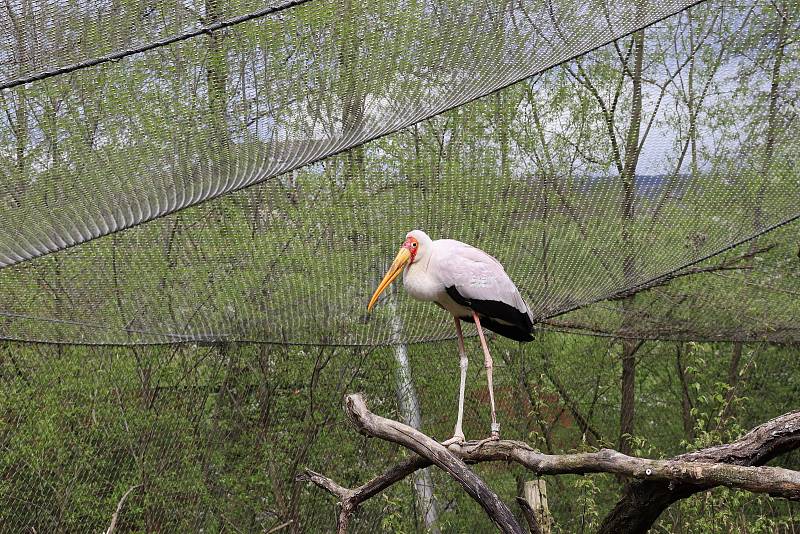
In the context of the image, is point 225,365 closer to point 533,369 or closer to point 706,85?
point 533,369

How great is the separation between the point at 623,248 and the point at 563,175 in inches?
17.5

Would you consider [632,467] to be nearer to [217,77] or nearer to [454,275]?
[454,275]

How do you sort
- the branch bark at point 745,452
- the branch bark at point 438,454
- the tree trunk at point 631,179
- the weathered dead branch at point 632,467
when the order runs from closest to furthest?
the weathered dead branch at point 632,467 < the branch bark at point 745,452 < the branch bark at point 438,454 < the tree trunk at point 631,179

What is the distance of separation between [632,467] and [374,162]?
173 centimetres

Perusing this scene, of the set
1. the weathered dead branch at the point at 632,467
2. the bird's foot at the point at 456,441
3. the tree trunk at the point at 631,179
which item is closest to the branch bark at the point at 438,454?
the weathered dead branch at the point at 632,467

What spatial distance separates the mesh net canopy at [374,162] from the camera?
2387mm

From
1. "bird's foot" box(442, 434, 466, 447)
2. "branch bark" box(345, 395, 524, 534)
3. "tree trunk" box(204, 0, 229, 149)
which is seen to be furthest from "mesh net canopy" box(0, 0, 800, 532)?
"bird's foot" box(442, 434, 466, 447)

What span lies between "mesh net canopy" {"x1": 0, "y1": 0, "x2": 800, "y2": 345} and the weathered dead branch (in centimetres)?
91

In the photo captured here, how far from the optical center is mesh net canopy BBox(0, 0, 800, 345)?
7.83 feet

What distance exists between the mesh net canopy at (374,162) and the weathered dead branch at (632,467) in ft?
2.99

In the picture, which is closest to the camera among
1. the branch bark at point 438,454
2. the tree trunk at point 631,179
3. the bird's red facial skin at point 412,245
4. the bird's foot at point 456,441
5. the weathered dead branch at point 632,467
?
the weathered dead branch at point 632,467

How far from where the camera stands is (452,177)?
3338 millimetres

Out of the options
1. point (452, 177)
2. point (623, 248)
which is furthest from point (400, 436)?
point (623, 248)

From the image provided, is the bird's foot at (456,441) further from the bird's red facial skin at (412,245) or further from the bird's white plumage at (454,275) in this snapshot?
the bird's red facial skin at (412,245)
